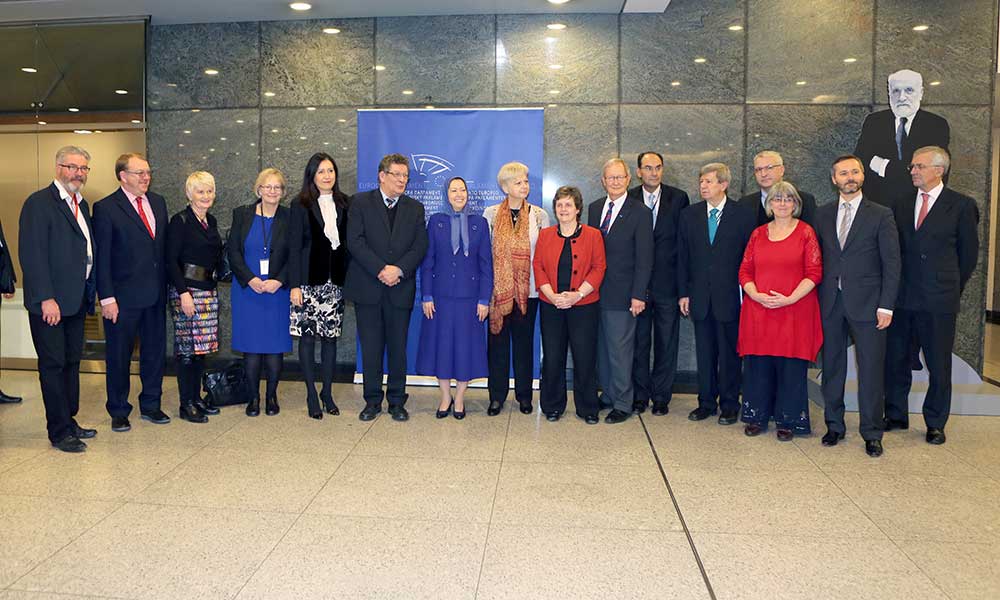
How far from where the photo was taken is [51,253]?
13.6ft

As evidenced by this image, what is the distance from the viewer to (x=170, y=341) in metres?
6.88

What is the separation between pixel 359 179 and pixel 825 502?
4333 millimetres

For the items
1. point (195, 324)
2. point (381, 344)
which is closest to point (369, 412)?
point (381, 344)

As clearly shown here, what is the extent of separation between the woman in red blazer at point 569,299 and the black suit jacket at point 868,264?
4.64 ft

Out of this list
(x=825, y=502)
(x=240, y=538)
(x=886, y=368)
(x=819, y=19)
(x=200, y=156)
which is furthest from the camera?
(x=200, y=156)

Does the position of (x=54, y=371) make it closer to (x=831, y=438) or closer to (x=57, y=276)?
(x=57, y=276)

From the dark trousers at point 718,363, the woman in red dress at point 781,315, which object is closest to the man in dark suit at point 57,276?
the dark trousers at point 718,363

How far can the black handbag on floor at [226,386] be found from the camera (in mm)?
5098

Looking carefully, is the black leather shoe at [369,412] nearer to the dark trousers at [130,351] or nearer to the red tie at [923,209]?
the dark trousers at [130,351]

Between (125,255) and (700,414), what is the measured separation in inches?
150

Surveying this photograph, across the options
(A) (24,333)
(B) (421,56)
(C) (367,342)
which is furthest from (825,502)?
(A) (24,333)

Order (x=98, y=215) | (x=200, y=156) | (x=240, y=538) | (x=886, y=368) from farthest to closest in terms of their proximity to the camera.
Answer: (x=200, y=156) → (x=886, y=368) → (x=98, y=215) → (x=240, y=538)

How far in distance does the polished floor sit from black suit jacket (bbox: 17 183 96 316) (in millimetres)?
880

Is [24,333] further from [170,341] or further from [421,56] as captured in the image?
[421,56]
